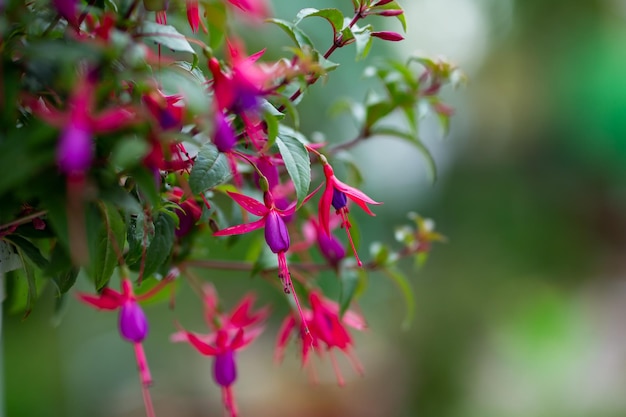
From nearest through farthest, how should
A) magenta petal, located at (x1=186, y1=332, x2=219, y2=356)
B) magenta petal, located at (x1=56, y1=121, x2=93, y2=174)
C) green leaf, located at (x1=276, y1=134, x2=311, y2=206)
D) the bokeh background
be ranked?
magenta petal, located at (x1=56, y1=121, x2=93, y2=174) < green leaf, located at (x1=276, y1=134, x2=311, y2=206) < magenta petal, located at (x1=186, y1=332, x2=219, y2=356) < the bokeh background

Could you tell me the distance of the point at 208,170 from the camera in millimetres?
306

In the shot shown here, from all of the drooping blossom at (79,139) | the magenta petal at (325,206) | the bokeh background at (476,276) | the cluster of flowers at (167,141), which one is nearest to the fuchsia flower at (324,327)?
the cluster of flowers at (167,141)

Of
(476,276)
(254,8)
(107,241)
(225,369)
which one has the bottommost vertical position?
(476,276)

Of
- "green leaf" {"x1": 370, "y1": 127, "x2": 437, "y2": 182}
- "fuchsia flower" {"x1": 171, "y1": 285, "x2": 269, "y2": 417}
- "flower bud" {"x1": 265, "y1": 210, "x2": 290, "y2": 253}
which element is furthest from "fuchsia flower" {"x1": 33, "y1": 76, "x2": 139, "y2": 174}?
"green leaf" {"x1": 370, "y1": 127, "x2": 437, "y2": 182}

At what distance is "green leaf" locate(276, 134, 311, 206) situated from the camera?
1.03 ft

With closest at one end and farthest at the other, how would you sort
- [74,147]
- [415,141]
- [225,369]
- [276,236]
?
[74,147] → [276,236] → [225,369] → [415,141]

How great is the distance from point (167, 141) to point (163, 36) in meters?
0.05

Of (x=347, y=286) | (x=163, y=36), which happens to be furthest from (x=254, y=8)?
(x=347, y=286)

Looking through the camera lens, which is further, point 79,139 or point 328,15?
point 328,15

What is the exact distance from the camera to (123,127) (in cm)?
24

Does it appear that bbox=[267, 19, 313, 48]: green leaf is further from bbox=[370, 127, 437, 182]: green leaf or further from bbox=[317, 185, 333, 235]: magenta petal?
bbox=[370, 127, 437, 182]: green leaf

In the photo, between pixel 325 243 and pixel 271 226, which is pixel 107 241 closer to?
pixel 271 226

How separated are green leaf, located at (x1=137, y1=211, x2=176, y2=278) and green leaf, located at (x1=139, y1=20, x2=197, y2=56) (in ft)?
0.34

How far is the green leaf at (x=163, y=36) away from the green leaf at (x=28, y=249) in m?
0.14
